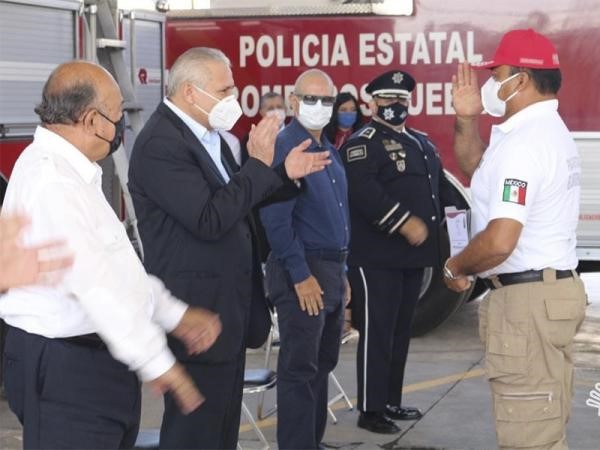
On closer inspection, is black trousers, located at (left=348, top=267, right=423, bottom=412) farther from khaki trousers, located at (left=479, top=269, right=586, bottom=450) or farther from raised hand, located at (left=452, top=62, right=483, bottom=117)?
khaki trousers, located at (left=479, top=269, right=586, bottom=450)

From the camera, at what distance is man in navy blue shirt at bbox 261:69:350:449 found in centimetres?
536

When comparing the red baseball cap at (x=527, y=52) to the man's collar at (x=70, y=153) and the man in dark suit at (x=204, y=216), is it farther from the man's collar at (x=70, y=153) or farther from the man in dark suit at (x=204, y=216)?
the man's collar at (x=70, y=153)

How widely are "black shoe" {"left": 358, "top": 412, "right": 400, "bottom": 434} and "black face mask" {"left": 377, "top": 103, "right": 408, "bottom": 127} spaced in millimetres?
1429

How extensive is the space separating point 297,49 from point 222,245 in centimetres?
418

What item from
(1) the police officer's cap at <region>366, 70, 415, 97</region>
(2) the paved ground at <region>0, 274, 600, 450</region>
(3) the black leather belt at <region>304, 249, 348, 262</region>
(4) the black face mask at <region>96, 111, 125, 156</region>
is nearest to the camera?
(4) the black face mask at <region>96, 111, 125, 156</region>

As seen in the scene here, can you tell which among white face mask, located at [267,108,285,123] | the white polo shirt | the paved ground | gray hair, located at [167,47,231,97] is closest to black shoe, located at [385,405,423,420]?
the paved ground

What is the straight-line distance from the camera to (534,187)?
4.18m

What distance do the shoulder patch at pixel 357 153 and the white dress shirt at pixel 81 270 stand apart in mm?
2810

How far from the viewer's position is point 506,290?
438 centimetres

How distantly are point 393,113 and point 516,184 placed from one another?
223 centimetres

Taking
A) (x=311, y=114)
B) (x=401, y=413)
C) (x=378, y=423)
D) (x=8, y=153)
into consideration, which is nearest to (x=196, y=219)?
(x=311, y=114)

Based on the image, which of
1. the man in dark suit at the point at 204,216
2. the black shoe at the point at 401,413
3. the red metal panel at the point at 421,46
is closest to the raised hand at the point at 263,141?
the man in dark suit at the point at 204,216

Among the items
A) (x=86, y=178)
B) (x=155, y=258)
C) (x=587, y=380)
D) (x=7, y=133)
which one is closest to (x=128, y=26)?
(x=7, y=133)

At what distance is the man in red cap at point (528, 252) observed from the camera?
13.8ft
